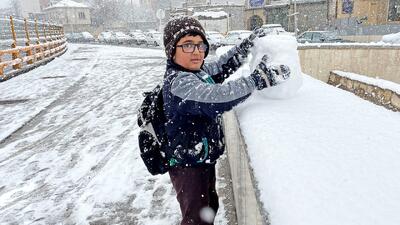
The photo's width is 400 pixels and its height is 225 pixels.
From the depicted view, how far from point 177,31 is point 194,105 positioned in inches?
19.0

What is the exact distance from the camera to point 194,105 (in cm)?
192

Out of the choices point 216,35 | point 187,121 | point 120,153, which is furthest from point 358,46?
point 216,35

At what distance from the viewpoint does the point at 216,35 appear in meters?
25.2

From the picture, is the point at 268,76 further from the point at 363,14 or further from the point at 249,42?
the point at 363,14

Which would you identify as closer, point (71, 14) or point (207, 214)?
point (207, 214)

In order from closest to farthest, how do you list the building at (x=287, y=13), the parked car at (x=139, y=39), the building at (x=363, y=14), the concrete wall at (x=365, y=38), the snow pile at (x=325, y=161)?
the snow pile at (x=325, y=161)
the concrete wall at (x=365, y=38)
the building at (x=363, y=14)
the parked car at (x=139, y=39)
the building at (x=287, y=13)

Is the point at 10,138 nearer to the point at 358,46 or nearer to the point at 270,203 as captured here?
the point at 270,203

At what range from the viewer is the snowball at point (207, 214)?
218 cm

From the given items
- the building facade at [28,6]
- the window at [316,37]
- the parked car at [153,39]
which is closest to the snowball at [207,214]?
the window at [316,37]

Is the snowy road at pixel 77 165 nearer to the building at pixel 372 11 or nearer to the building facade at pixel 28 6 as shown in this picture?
the building at pixel 372 11

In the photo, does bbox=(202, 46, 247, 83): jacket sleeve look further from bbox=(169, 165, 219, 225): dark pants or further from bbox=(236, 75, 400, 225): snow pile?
bbox=(169, 165, 219, 225): dark pants

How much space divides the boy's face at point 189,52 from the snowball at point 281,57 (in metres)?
0.57

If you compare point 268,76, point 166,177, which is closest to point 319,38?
point 166,177

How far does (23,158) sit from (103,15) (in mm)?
71787
